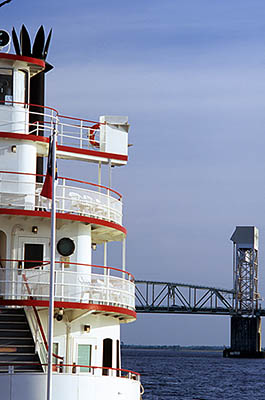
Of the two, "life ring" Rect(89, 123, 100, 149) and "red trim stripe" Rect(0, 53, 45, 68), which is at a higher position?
"red trim stripe" Rect(0, 53, 45, 68)

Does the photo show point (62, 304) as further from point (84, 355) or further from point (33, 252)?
point (33, 252)

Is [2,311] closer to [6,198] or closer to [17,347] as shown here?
[17,347]

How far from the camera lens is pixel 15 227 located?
3189 cm

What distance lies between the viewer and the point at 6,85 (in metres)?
34.4

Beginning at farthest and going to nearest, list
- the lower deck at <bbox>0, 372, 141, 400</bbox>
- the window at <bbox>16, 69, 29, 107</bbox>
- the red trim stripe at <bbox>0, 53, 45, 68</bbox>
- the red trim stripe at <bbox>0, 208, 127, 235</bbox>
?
1. the window at <bbox>16, 69, 29, 107</bbox>
2. the red trim stripe at <bbox>0, 53, 45, 68</bbox>
3. the red trim stripe at <bbox>0, 208, 127, 235</bbox>
4. the lower deck at <bbox>0, 372, 141, 400</bbox>

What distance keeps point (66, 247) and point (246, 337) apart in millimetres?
150597

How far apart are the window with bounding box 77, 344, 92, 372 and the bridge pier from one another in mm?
147690

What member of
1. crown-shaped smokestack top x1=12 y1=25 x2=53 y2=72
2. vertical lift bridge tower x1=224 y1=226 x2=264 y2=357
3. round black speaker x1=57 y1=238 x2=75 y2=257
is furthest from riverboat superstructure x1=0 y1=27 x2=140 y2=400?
vertical lift bridge tower x1=224 y1=226 x2=264 y2=357

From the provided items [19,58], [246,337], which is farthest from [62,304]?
[246,337]

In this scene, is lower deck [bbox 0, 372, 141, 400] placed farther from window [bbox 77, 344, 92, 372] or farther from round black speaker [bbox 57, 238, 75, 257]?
round black speaker [bbox 57, 238, 75, 257]

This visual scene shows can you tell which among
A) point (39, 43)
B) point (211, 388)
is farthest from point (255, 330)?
point (39, 43)

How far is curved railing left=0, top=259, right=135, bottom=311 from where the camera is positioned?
99.1 feet

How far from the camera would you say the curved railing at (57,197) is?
104 ft

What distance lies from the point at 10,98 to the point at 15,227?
5118 millimetres
